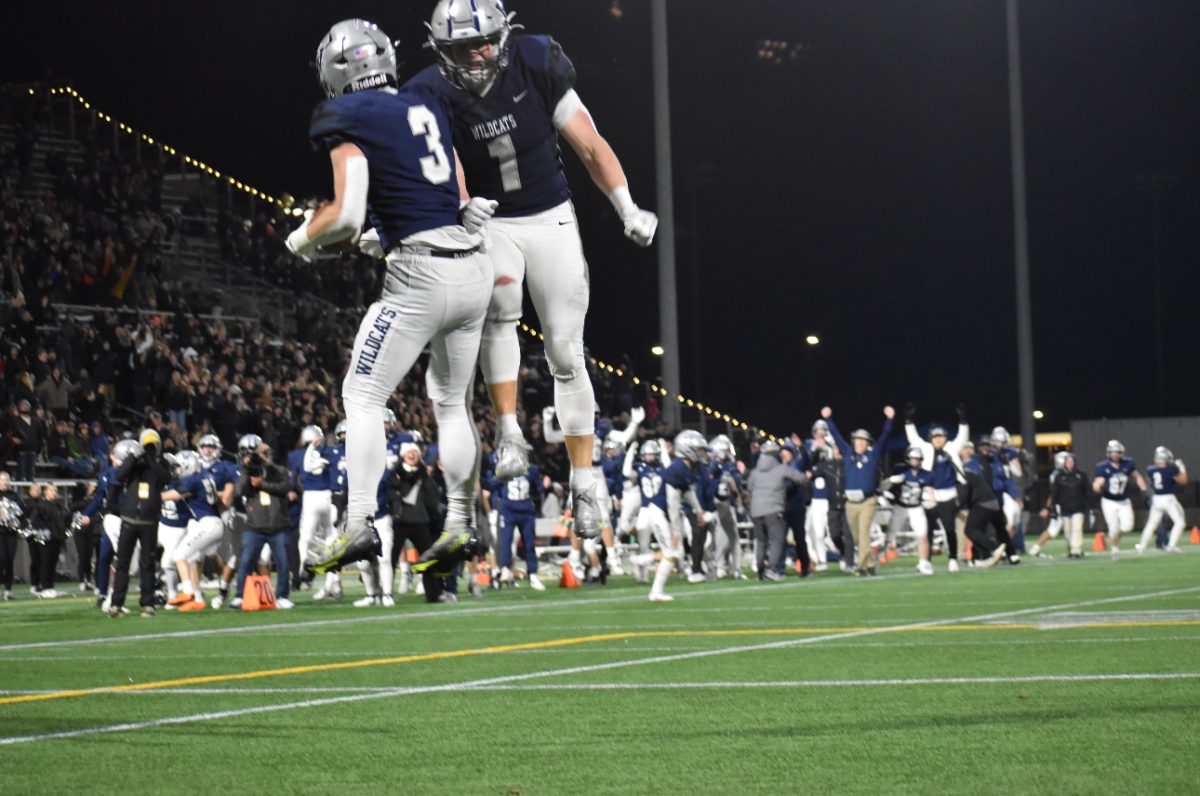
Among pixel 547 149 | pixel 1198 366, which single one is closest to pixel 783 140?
pixel 1198 366

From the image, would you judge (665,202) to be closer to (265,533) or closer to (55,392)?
(265,533)

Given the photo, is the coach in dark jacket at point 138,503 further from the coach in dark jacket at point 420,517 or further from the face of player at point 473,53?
the face of player at point 473,53

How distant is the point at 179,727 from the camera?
10156 millimetres

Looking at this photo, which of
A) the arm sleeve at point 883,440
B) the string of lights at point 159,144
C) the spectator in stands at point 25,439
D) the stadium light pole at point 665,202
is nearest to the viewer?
the stadium light pole at point 665,202

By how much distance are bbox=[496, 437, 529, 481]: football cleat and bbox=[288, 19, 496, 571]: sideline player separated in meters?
0.08

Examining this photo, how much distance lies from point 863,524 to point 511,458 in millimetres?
21795

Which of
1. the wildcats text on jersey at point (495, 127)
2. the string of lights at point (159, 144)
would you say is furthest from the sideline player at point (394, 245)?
the string of lights at point (159, 144)

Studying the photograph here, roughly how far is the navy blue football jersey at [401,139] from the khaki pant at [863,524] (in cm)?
2205

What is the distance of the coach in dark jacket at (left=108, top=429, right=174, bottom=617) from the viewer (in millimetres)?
20141

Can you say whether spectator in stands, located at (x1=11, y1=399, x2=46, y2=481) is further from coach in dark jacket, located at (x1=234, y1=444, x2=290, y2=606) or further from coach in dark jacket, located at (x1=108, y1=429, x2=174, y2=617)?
coach in dark jacket, located at (x1=108, y1=429, x2=174, y2=617)

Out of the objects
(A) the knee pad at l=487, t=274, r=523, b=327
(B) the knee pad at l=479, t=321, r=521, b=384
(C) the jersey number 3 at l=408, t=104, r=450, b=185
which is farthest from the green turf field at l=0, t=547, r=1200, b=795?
(C) the jersey number 3 at l=408, t=104, r=450, b=185

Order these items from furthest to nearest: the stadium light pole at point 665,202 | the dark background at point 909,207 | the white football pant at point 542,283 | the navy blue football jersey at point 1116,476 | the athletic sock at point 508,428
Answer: the dark background at point 909,207 → the navy blue football jersey at point 1116,476 → the stadium light pole at point 665,202 → the athletic sock at point 508,428 → the white football pant at point 542,283

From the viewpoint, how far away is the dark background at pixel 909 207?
4734cm

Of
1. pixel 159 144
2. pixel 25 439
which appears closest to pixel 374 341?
pixel 25 439
